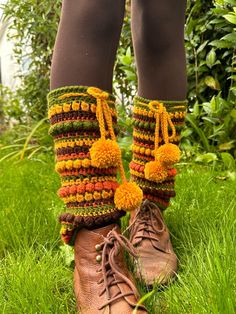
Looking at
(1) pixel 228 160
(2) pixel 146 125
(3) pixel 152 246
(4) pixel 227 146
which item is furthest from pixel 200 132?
(3) pixel 152 246

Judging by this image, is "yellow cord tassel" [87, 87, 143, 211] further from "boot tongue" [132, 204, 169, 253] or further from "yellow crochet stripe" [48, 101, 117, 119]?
"boot tongue" [132, 204, 169, 253]

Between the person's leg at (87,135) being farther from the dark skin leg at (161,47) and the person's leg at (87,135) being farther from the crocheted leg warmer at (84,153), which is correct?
the dark skin leg at (161,47)

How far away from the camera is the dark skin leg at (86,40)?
975 millimetres

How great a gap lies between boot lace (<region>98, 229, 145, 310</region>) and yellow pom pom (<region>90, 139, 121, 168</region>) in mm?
138

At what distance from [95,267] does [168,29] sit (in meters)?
0.60

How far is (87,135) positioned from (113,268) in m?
0.26

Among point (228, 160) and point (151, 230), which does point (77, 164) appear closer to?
point (151, 230)

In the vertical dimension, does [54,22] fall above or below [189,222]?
above

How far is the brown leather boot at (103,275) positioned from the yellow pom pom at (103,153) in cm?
13

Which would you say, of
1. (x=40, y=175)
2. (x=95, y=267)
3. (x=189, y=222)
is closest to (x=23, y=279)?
(x=95, y=267)

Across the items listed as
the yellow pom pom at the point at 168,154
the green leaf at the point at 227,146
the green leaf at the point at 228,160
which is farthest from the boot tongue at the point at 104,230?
the green leaf at the point at 227,146

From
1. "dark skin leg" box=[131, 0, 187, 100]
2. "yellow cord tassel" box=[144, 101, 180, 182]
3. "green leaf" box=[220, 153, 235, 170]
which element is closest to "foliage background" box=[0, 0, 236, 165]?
"green leaf" box=[220, 153, 235, 170]

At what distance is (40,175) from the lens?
7.42ft

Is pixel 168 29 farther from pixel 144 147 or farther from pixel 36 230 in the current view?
pixel 36 230
